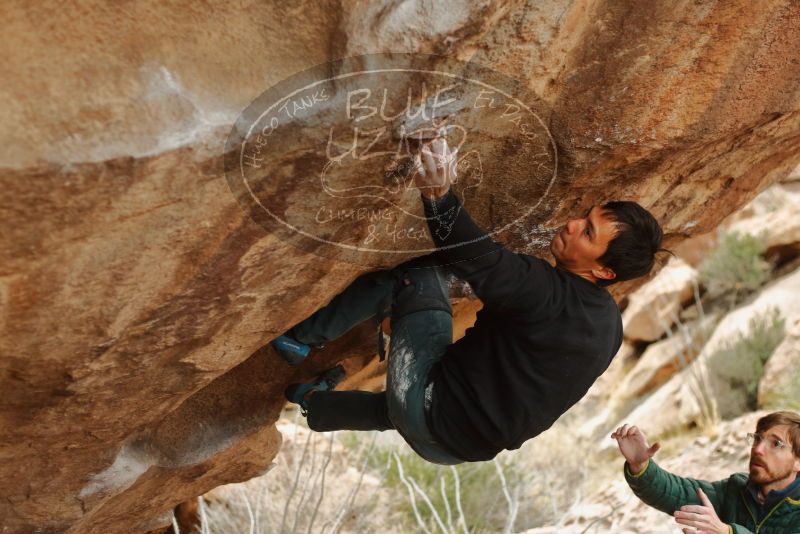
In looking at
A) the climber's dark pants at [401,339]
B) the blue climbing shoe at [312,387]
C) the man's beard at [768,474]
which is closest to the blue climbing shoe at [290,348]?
the climber's dark pants at [401,339]

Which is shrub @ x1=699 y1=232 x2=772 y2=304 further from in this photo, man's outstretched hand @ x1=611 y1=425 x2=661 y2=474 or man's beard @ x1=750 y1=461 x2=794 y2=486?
man's outstretched hand @ x1=611 y1=425 x2=661 y2=474

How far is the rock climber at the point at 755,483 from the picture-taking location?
10.8 ft

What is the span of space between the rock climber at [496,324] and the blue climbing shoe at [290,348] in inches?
12.9

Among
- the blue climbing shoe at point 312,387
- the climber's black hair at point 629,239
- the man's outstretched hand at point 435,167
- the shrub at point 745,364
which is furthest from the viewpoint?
the shrub at point 745,364

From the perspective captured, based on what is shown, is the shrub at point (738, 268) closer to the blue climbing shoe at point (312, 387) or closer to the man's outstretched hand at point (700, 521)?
the blue climbing shoe at point (312, 387)

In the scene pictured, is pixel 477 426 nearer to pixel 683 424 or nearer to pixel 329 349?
pixel 329 349

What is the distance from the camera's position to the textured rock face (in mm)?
1963

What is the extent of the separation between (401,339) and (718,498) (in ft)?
4.82

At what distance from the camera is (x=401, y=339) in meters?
2.98

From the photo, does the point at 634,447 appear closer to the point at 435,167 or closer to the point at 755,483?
the point at 755,483

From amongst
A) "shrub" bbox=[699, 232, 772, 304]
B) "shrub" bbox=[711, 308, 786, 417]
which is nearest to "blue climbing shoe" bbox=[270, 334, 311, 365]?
"shrub" bbox=[711, 308, 786, 417]

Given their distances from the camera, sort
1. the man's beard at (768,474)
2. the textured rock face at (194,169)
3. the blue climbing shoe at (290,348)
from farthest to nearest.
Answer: the man's beard at (768,474), the blue climbing shoe at (290,348), the textured rock face at (194,169)

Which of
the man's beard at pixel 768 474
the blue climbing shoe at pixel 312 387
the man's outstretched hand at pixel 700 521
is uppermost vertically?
the blue climbing shoe at pixel 312 387

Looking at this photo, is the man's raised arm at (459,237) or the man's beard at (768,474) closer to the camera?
the man's raised arm at (459,237)
